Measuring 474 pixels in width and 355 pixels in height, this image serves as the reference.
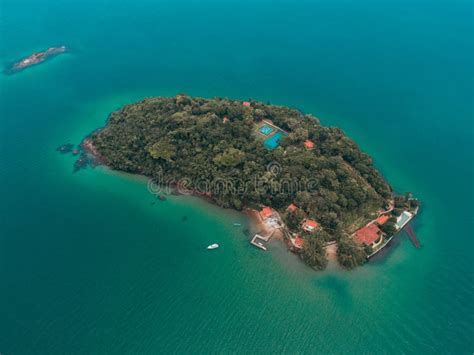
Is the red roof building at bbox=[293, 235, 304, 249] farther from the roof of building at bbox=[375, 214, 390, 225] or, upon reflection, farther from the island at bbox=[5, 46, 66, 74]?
the island at bbox=[5, 46, 66, 74]

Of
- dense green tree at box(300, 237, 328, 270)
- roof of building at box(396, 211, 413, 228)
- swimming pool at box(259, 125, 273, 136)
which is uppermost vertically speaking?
roof of building at box(396, 211, 413, 228)

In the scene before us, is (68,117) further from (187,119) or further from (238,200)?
(238,200)

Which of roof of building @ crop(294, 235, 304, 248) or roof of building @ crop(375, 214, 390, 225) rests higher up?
roof of building @ crop(375, 214, 390, 225)

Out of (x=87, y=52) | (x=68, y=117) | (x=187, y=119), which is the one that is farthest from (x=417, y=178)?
(x=87, y=52)

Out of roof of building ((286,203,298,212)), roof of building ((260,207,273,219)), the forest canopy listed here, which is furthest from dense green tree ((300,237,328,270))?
roof of building ((260,207,273,219))

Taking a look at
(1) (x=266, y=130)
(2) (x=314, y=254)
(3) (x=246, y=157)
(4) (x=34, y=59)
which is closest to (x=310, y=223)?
(2) (x=314, y=254)

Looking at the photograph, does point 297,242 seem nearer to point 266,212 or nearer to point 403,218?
point 266,212
